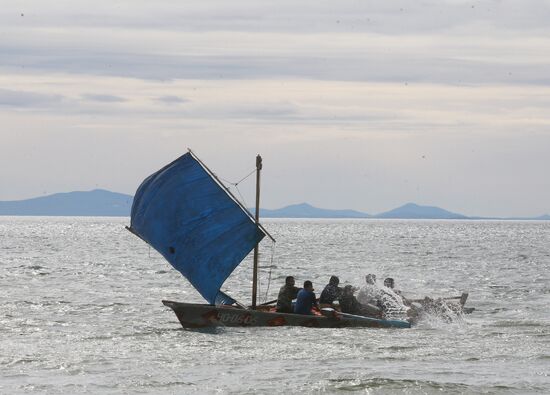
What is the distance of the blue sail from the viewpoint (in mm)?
30016

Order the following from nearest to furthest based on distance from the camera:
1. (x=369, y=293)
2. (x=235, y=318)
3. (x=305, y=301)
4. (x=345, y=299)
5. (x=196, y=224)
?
(x=235, y=318) → (x=305, y=301) → (x=196, y=224) → (x=345, y=299) → (x=369, y=293)

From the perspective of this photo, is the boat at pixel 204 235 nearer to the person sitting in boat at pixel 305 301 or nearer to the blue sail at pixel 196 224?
the blue sail at pixel 196 224

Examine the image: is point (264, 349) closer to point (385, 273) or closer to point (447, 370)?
point (447, 370)

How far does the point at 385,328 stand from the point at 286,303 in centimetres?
281

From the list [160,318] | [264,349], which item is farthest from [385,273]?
[264,349]

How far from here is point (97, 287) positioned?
49.2 metres

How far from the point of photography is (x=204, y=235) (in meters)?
30.2

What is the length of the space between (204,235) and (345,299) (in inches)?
173

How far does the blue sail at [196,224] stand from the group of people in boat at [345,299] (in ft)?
5.80

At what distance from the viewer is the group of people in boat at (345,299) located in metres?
30.0

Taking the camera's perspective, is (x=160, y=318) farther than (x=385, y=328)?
Yes

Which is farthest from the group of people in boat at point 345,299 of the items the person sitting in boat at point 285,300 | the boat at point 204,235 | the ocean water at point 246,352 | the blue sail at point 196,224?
the blue sail at point 196,224

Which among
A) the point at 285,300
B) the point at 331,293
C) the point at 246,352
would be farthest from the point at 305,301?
the point at 246,352

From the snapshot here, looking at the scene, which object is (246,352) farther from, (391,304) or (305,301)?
(391,304)
